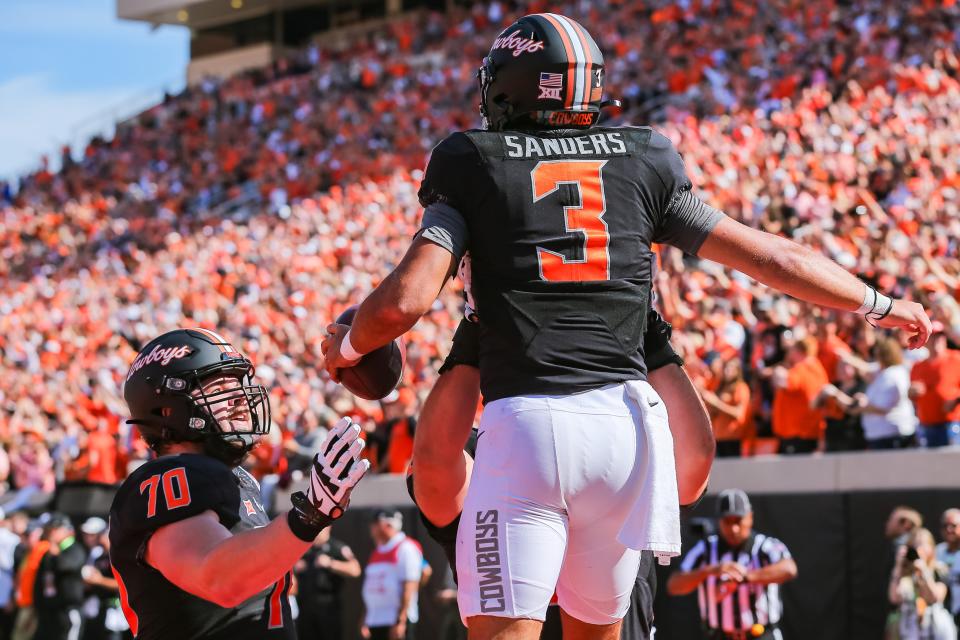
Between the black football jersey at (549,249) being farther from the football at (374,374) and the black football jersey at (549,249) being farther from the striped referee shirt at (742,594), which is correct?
the striped referee shirt at (742,594)

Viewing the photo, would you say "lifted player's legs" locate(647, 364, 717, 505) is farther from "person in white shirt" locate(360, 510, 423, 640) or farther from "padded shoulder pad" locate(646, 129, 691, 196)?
"person in white shirt" locate(360, 510, 423, 640)

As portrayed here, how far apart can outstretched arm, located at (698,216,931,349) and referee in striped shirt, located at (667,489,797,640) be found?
505 cm

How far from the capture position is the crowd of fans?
33.6ft

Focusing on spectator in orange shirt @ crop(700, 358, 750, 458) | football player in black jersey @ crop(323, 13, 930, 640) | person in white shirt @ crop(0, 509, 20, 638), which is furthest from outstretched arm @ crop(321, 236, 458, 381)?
person in white shirt @ crop(0, 509, 20, 638)

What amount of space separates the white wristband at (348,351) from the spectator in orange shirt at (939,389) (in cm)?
641

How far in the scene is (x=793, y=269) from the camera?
340cm

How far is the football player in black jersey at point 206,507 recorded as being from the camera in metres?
2.97

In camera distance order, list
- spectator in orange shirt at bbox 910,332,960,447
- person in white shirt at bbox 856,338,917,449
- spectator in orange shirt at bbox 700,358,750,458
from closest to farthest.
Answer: spectator in orange shirt at bbox 910,332,960,447 < person in white shirt at bbox 856,338,917,449 < spectator in orange shirt at bbox 700,358,750,458

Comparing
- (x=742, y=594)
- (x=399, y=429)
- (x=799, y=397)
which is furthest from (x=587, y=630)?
(x=399, y=429)

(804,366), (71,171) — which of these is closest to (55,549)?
(804,366)

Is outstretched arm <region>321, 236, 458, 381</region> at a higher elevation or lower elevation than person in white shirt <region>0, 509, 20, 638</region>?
higher

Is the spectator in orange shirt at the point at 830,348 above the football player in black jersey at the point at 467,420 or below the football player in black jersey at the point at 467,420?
below

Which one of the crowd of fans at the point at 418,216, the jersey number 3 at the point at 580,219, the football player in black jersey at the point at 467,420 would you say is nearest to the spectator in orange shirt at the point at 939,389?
the crowd of fans at the point at 418,216

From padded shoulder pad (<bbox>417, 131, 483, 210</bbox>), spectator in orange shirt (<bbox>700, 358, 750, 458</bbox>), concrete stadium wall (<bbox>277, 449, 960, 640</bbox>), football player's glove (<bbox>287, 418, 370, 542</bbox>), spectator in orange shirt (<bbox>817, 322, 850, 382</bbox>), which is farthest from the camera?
spectator in orange shirt (<bbox>700, 358, 750, 458</bbox>)
